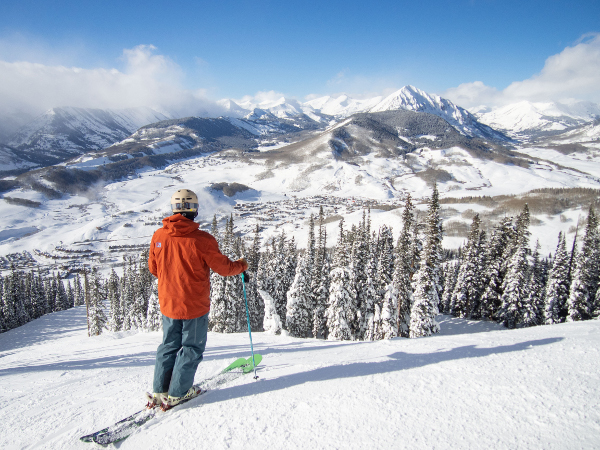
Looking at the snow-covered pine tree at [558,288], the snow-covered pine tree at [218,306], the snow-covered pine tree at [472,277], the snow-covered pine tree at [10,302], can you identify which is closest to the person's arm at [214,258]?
the snow-covered pine tree at [218,306]

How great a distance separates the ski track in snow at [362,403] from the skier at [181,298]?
422 mm

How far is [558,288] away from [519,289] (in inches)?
164

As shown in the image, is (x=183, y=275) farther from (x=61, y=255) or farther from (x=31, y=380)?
(x=61, y=255)

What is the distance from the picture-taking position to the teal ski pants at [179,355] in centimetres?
420

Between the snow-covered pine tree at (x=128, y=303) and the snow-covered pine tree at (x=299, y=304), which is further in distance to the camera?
the snow-covered pine tree at (x=128, y=303)

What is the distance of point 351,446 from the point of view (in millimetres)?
3143

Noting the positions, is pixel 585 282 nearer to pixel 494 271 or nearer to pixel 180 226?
pixel 494 271

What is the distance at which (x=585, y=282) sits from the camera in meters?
29.5

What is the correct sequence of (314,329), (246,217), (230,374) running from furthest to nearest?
(246,217)
(314,329)
(230,374)

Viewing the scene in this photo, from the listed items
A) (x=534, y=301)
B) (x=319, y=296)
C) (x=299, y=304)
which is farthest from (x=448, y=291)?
(x=299, y=304)

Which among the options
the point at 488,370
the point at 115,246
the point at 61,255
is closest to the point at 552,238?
the point at 488,370

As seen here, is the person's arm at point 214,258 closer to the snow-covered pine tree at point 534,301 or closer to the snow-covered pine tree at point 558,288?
the snow-covered pine tree at point 534,301

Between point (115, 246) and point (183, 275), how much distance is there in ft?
561

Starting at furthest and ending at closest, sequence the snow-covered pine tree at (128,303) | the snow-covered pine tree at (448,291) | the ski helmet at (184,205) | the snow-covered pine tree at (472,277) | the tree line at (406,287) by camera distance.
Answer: the snow-covered pine tree at (448,291)
the snow-covered pine tree at (128,303)
the snow-covered pine tree at (472,277)
the tree line at (406,287)
the ski helmet at (184,205)
